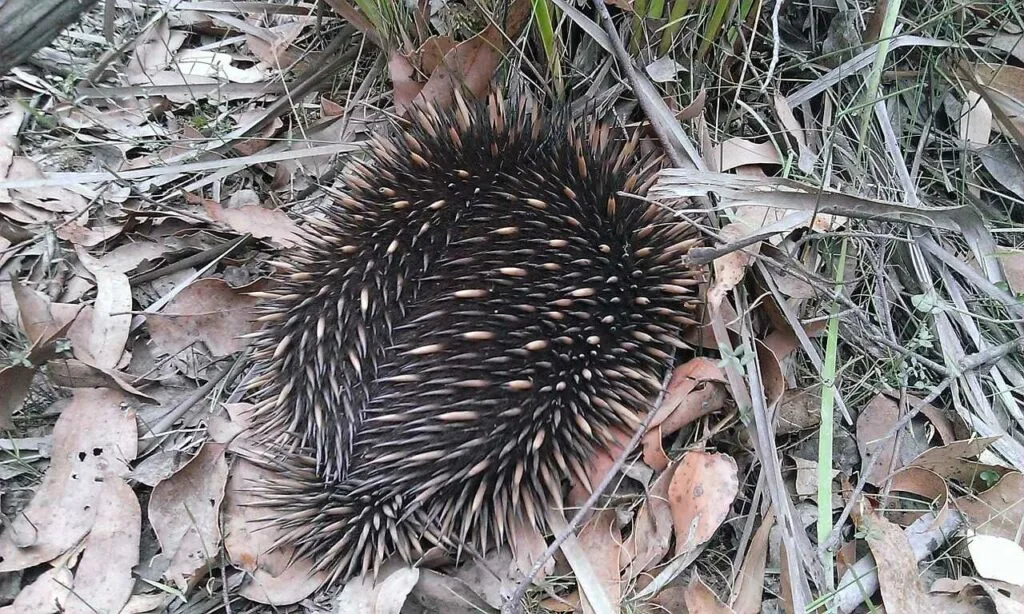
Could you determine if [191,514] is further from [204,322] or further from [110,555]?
[204,322]

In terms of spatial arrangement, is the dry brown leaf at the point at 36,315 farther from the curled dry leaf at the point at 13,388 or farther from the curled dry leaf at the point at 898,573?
the curled dry leaf at the point at 898,573

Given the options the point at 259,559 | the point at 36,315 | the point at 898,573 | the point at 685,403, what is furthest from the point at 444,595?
the point at 36,315

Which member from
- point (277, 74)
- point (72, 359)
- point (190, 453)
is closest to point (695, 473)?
point (190, 453)

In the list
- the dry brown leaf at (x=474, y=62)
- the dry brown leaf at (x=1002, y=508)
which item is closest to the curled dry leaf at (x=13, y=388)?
the dry brown leaf at (x=474, y=62)

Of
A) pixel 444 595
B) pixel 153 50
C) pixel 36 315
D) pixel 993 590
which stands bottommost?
pixel 993 590

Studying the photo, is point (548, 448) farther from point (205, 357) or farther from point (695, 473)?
point (205, 357)
